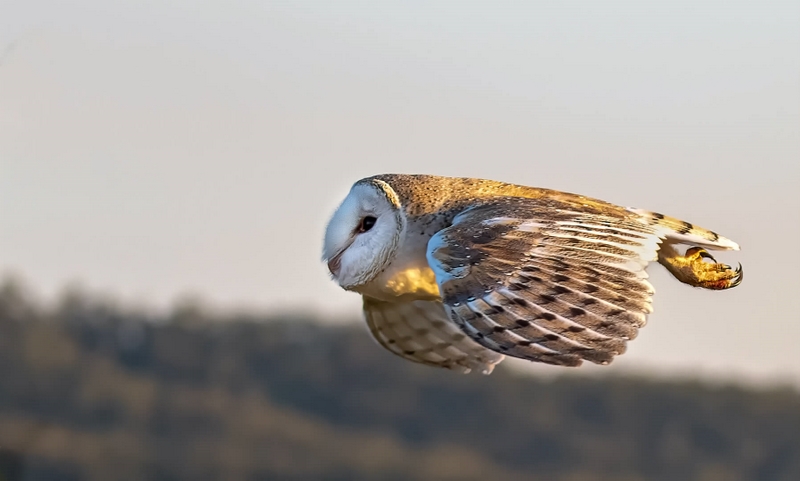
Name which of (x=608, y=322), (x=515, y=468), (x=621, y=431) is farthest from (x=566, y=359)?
(x=621, y=431)

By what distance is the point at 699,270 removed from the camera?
695 cm

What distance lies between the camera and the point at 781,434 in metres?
52.3

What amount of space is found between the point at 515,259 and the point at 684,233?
1344mm

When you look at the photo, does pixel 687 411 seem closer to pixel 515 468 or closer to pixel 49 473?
pixel 515 468

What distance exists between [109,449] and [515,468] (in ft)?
45.3

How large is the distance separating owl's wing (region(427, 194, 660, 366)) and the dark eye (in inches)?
33.3

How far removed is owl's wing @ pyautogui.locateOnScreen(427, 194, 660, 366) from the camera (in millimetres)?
5566

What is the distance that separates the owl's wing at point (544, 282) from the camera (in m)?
5.57

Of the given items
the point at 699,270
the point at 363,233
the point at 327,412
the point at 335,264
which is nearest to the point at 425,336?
the point at 335,264

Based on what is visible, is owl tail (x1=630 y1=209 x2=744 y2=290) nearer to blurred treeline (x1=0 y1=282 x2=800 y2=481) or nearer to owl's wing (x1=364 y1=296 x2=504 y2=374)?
owl's wing (x1=364 y1=296 x2=504 y2=374)

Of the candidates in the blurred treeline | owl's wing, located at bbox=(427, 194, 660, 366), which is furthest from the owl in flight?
the blurred treeline

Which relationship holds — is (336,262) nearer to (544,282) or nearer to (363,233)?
(363,233)

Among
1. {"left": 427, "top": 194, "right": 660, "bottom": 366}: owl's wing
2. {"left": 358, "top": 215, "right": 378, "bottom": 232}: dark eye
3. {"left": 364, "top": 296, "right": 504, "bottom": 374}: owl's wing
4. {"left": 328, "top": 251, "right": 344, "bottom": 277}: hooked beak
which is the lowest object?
{"left": 427, "top": 194, "right": 660, "bottom": 366}: owl's wing

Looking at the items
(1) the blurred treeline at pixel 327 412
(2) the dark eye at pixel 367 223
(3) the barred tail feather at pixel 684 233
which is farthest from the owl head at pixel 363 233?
(1) the blurred treeline at pixel 327 412
